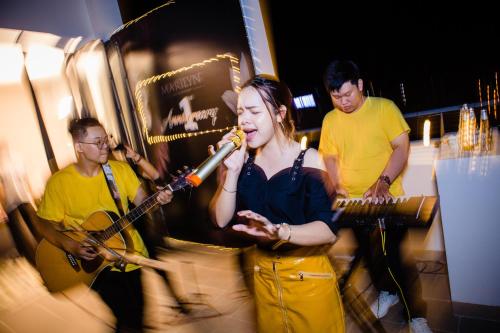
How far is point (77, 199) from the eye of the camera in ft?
7.78

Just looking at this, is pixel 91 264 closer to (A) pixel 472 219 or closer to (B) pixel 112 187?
(B) pixel 112 187

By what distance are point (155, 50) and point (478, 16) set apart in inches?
131

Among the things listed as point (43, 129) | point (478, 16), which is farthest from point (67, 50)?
point (478, 16)

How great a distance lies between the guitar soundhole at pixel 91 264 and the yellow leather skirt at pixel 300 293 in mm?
1626

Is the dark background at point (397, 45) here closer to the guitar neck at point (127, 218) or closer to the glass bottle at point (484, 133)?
the glass bottle at point (484, 133)

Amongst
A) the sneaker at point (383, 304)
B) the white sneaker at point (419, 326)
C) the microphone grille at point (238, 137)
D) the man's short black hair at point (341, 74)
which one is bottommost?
the sneaker at point (383, 304)

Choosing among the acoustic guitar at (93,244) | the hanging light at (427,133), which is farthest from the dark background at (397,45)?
the acoustic guitar at (93,244)

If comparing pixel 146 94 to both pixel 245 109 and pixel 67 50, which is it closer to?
pixel 67 50

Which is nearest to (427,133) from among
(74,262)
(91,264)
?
(91,264)

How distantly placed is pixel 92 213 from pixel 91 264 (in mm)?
410

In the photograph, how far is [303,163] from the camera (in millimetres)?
1298

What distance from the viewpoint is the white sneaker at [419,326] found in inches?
83.7

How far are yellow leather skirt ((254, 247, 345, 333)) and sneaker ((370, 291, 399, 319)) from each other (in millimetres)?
1347

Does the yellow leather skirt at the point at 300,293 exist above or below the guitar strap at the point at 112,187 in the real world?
below
